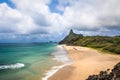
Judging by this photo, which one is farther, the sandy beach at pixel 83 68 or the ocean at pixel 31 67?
the ocean at pixel 31 67

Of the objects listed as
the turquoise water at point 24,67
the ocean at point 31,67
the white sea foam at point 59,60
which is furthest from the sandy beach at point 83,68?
the turquoise water at point 24,67

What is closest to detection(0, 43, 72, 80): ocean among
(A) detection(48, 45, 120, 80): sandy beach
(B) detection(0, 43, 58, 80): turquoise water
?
(B) detection(0, 43, 58, 80): turquoise water

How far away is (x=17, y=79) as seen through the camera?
2975 cm

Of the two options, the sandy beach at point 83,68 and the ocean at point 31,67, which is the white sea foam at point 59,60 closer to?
the ocean at point 31,67

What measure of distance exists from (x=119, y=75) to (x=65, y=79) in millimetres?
9907

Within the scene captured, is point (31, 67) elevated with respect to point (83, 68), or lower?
elevated

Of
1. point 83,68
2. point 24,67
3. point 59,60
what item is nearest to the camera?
point 83,68

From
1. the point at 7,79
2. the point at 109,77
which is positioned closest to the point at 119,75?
the point at 109,77

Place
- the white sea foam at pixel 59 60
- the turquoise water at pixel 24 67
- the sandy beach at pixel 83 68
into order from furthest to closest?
1. the white sea foam at pixel 59 60
2. the turquoise water at pixel 24 67
3. the sandy beach at pixel 83 68

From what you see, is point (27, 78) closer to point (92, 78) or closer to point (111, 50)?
point (92, 78)

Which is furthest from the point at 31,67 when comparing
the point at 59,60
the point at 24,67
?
the point at 59,60

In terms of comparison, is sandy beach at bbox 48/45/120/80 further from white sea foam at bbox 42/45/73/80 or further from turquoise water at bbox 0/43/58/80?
turquoise water at bbox 0/43/58/80

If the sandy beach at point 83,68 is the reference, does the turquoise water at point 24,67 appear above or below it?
above

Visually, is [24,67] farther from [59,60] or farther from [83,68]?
[59,60]
